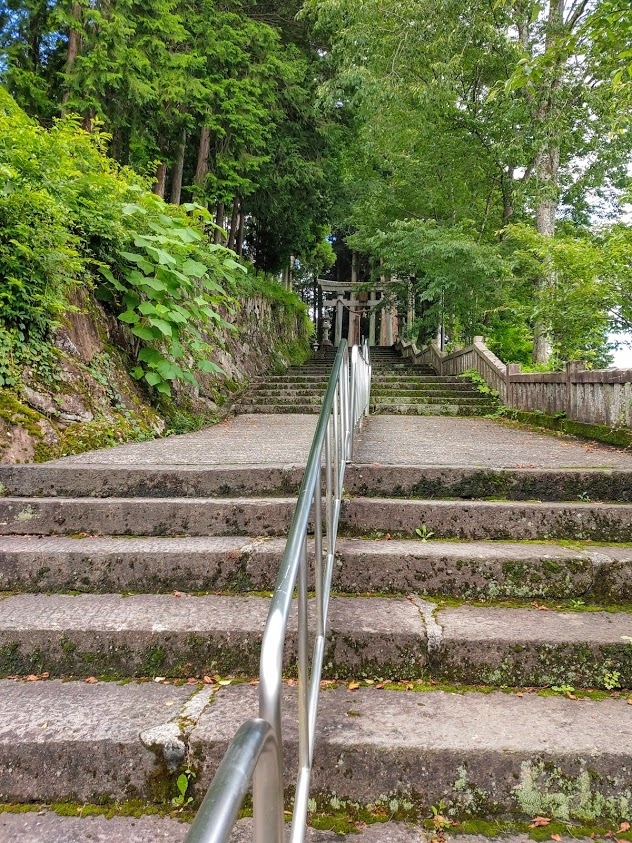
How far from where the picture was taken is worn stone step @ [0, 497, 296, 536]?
260 centimetres

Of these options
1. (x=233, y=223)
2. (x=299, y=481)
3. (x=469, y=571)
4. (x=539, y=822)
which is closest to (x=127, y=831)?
(x=539, y=822)

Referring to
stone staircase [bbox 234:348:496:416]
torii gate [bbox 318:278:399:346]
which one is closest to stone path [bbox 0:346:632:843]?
stone staircase [bbox 234:348:496:416]

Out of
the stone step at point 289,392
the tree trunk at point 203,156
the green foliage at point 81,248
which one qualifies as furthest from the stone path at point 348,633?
the tree trunk at point 203,156

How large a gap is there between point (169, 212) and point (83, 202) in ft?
3.62

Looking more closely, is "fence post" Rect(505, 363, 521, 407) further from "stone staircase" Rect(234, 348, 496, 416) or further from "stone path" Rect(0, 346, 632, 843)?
"stone path" Rect(0, 346, 632, 843)

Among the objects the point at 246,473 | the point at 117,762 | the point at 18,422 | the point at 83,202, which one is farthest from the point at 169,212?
the point at 117,762

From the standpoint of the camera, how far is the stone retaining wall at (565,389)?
13.9 ft

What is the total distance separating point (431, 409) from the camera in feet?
A: 26.2

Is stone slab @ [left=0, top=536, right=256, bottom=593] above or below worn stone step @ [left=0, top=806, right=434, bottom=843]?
above

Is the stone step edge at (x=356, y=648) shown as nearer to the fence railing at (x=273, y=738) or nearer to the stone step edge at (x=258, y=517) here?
the fence railing at (x=273, y=738)

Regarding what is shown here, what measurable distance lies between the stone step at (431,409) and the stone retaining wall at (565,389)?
1.22ft

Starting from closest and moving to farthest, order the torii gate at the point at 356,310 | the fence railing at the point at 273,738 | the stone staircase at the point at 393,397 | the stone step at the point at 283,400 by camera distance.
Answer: the fence railing at the point at 273,738 → the stone staircase at the point at 393,397 → the stone step at the point at 283,400 → the torii gate at the point at 356,310

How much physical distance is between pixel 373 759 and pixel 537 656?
722 millimetres

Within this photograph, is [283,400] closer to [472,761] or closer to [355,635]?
[355,635]
